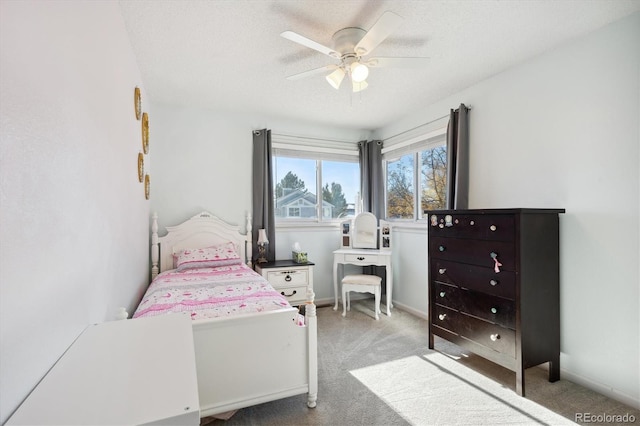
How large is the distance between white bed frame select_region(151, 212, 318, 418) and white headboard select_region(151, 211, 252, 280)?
1.94m

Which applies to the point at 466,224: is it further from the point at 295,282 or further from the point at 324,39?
the point at 295,282

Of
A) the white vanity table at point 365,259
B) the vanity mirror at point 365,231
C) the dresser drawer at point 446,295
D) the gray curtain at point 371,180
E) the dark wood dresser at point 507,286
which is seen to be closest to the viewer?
the dark wood dresser at point 507,286

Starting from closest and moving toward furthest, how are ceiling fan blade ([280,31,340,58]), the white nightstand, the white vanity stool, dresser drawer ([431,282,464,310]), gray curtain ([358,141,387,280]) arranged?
ceiling fan blade ([280,31,340,58]), dresser drawer ([431,282,464,310]), the white nightstand, the white vanity stool, gray curtain ([358,141,387,280])

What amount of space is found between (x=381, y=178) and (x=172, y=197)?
269 centimetres

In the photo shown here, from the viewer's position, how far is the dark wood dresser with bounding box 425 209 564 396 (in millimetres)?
2127

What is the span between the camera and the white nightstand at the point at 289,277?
11.6ft

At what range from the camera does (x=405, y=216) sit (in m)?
4.06

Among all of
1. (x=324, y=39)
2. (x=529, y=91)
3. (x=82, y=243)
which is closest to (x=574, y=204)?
(x=529, y=91)

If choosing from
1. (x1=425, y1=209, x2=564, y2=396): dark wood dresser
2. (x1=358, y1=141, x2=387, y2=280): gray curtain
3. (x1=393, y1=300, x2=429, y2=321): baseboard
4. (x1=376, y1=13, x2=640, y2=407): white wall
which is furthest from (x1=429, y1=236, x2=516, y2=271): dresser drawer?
(x1=358, y1=141, x2=387, y2=280): gray curtain

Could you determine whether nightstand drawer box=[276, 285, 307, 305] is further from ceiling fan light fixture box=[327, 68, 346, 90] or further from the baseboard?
ceiling fan light fixture box=[327, 68, 346, 90]

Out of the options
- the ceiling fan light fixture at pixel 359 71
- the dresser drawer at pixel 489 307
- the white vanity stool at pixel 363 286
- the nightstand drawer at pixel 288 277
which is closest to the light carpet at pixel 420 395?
the dresser drawer at pixel 489 307

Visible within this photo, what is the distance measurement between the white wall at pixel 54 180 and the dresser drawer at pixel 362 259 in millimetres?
2684

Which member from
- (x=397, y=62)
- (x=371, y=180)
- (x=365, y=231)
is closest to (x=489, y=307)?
(x=397, y=62)

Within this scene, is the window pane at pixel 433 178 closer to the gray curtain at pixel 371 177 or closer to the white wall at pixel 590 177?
the gray curtain at pixel 371 177
